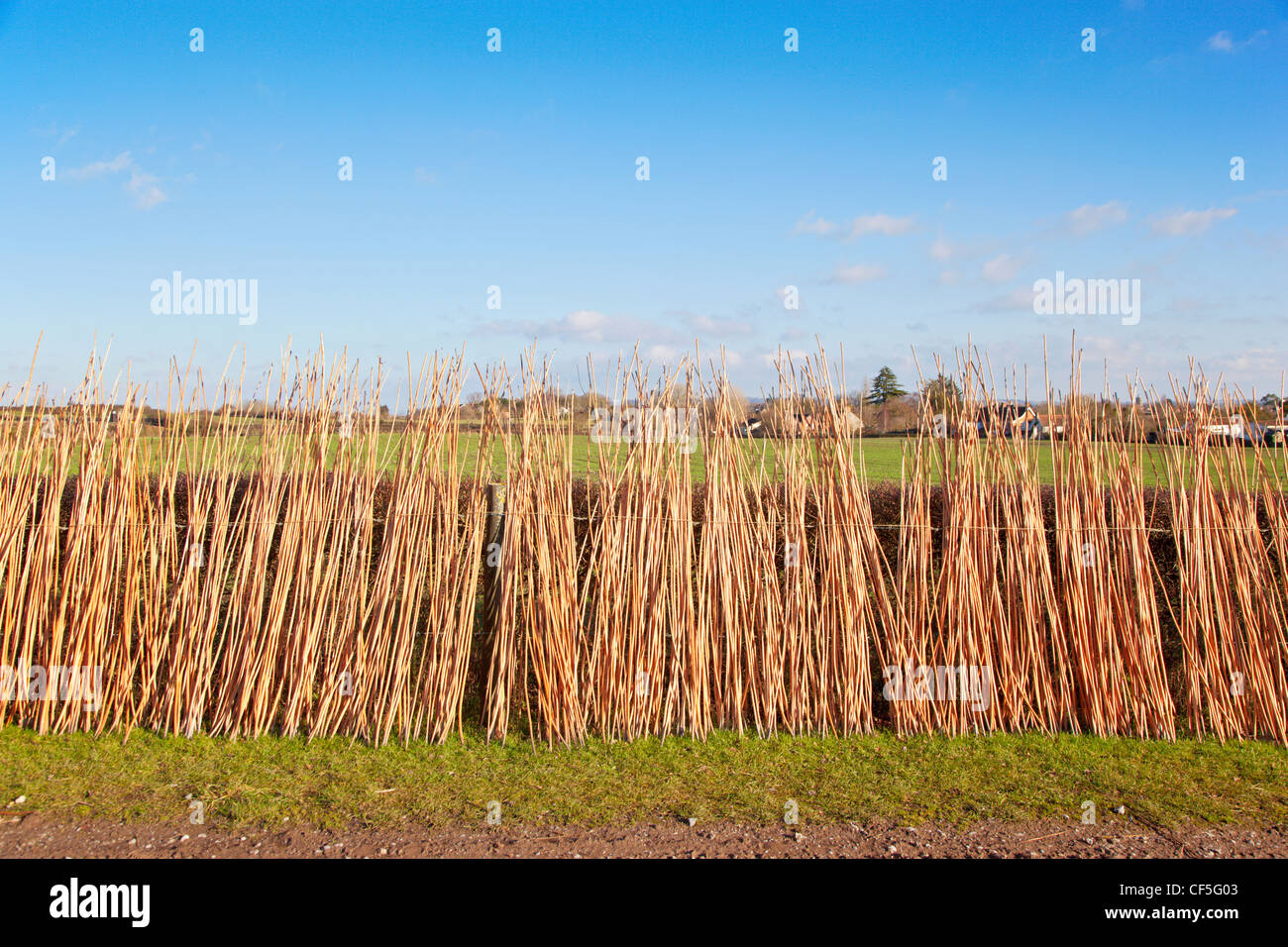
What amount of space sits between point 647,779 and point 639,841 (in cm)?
43

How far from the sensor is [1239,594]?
135 inches

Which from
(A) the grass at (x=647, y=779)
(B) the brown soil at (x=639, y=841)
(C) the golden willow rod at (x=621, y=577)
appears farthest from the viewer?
(C) the golden willow rod at (x=621, y=577)

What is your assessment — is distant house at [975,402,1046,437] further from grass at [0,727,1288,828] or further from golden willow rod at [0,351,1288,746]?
grass at [0,727,1288,828]

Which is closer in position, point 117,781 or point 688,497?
point 117,781

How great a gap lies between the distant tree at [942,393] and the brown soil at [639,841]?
5.32ft

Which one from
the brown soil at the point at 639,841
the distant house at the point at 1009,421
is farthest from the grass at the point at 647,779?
the distant house at the point at 1009,421

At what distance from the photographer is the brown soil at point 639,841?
2.52 m

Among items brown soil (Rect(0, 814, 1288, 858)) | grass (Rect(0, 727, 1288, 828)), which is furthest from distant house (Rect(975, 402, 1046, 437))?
brown soil (Rect(0, 814, 1288, 858))

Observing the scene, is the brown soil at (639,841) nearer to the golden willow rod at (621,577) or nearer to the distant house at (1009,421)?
the golden willow rod at (621,577)
